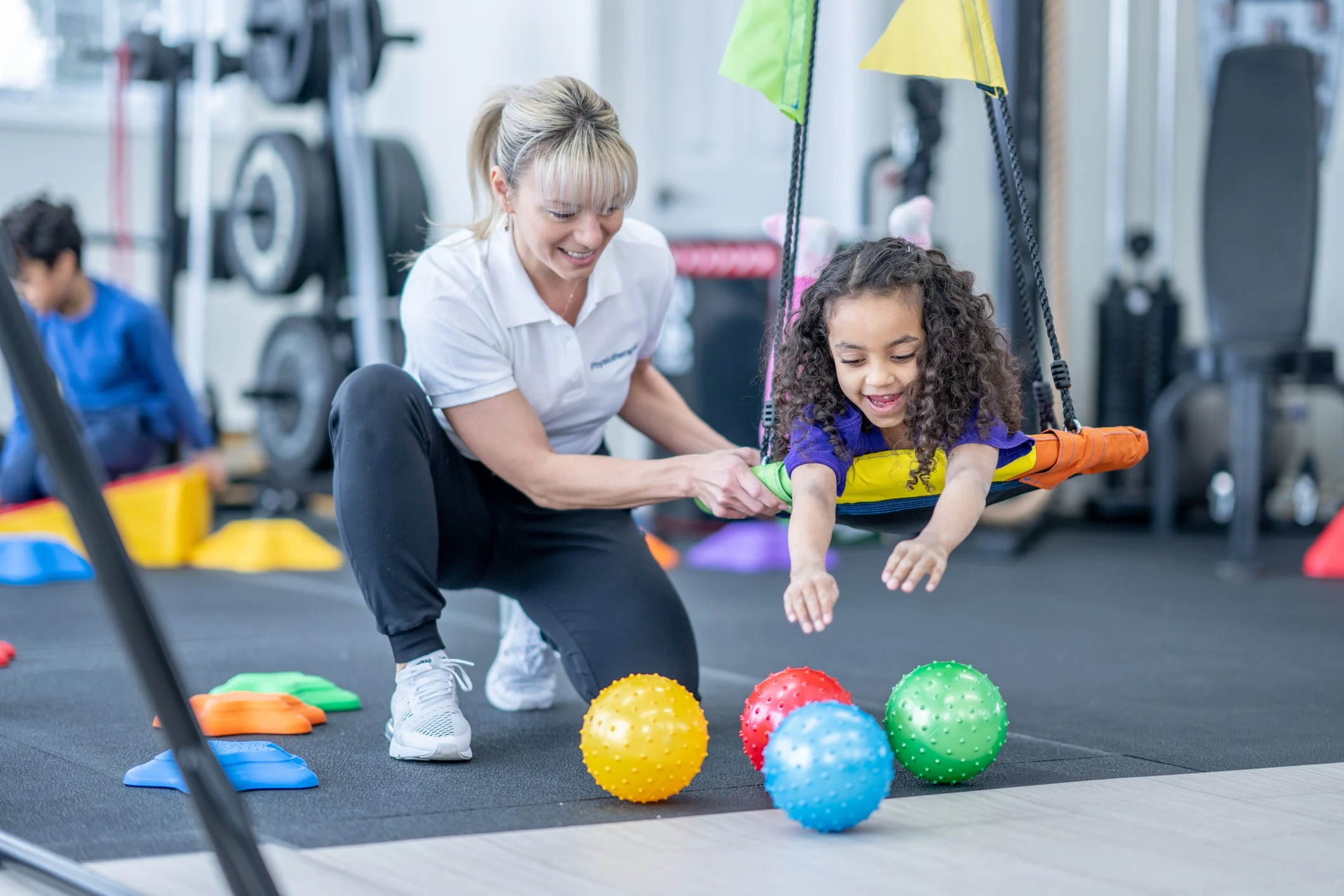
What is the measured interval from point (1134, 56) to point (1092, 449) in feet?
13.2

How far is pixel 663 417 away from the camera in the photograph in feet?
6.85

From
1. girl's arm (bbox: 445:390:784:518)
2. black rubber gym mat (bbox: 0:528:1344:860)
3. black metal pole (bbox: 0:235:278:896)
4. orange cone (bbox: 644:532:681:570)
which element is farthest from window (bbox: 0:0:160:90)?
black metal pole (bbox: 0:235:278:896)

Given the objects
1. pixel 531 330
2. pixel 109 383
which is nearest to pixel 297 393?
pixel 109 383

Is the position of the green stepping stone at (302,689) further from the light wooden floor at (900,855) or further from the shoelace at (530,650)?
the light wooden floor at (900,855)

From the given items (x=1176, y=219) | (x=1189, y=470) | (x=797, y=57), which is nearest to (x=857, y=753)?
(x=797, y=57)

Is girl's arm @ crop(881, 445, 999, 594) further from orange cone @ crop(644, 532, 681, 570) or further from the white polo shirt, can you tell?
orange cone @ crop(644, 532, 681, 570)

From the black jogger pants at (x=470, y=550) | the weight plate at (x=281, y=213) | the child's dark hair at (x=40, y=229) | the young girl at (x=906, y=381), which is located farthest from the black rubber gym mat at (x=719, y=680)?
the weight plate at (x=281, y=213)

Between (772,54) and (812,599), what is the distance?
718mm

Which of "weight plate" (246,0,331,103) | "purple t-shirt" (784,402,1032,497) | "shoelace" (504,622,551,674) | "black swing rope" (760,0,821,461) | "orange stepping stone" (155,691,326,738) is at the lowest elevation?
"orange stepping stone" (155,691,326,738)

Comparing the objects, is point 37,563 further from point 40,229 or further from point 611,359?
point 611,359

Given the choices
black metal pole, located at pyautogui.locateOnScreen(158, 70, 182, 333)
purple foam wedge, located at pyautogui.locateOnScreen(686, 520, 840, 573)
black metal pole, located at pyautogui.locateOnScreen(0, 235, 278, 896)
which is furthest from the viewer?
black metal pole, located at pyautogui.locateOnScreen(158, 70, 182, 333)

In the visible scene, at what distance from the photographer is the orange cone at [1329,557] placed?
358 centimetres

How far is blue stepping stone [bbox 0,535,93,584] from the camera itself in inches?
136

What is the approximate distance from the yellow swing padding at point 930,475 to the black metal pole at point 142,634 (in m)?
0.80
